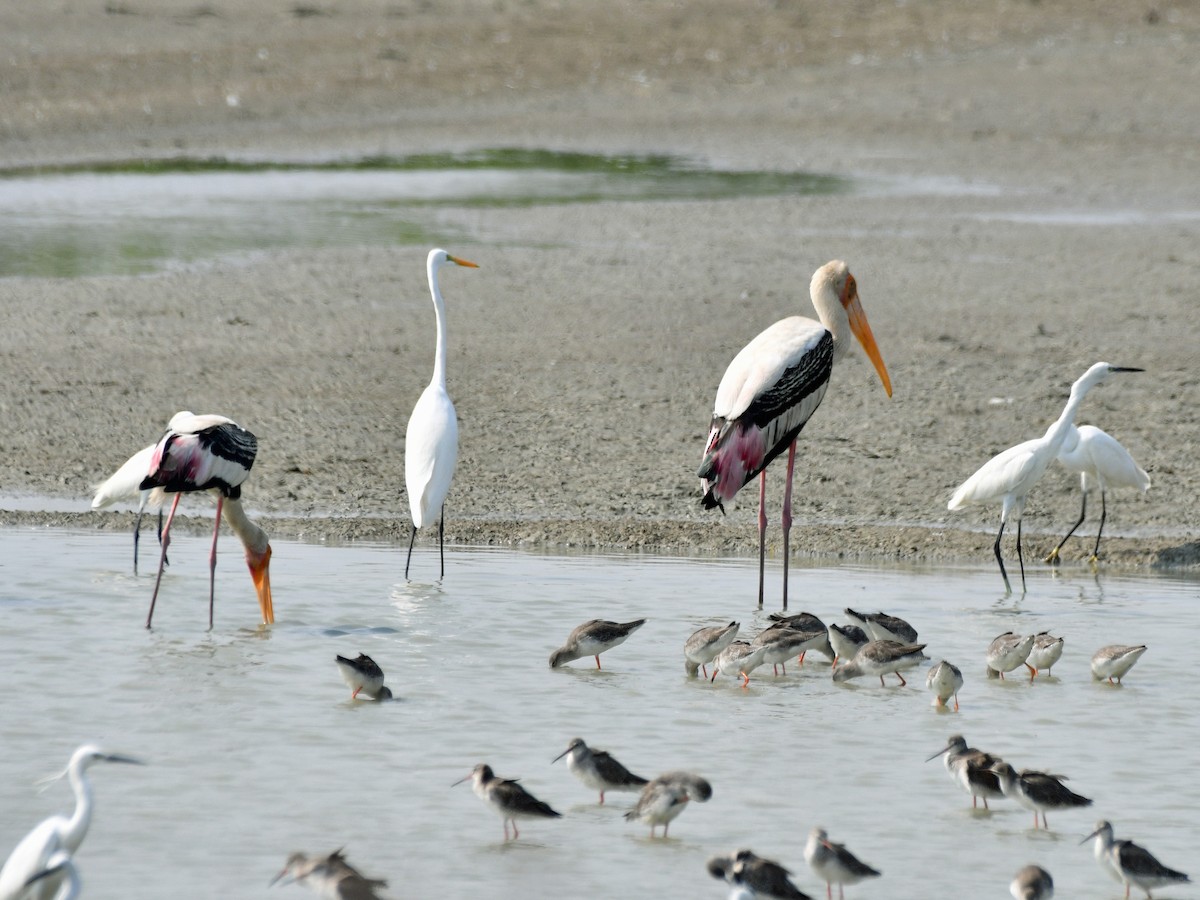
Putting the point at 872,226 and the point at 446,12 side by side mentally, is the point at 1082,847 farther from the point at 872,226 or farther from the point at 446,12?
the point at 446,12

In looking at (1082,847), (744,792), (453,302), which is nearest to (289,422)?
(453,302)

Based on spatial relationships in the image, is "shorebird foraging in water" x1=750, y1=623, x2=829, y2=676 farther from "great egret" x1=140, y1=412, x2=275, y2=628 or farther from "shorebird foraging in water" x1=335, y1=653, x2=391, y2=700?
"great egret" x1=140, y1=412, x2=275, y2=628

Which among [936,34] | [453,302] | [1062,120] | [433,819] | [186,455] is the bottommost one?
[433,819]

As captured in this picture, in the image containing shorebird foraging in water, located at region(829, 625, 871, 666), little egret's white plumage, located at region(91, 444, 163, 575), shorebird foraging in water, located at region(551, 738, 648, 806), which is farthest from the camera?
little egret's white plumage, located at region(91, 444, 163, 575)

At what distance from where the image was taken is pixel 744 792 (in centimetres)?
664

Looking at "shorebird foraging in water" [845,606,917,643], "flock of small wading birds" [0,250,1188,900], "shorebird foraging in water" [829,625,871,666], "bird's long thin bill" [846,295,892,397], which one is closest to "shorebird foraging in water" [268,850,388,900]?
"flock of small wading birds" [0,250,1188,900]

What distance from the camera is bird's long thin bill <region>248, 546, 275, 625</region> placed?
9422mm

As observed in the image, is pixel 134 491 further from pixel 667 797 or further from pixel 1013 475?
pixel 667 797

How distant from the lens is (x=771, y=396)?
10570 mm

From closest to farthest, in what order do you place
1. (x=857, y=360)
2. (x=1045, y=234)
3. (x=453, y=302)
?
(x=857, y=360), (x=453, y=302), (x=1045, y=234)

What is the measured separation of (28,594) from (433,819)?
161 inches

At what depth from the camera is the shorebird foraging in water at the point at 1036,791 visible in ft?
20.1

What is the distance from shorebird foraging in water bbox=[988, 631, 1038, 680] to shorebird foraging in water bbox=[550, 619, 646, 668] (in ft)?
5.13

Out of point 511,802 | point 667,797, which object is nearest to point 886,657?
point 667,797
